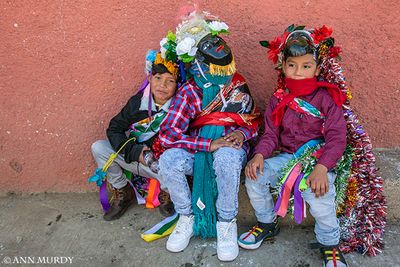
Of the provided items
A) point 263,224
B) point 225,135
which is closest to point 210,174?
point 225,135

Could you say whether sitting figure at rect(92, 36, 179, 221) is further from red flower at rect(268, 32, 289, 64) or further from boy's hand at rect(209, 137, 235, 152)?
red flower at rect(268, 32, 289, 64)

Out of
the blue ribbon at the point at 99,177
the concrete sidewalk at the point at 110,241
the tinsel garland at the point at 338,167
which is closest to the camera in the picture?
the tinsel garland at the point at 338,167

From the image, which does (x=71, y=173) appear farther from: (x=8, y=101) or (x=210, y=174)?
(x=210, y=174)

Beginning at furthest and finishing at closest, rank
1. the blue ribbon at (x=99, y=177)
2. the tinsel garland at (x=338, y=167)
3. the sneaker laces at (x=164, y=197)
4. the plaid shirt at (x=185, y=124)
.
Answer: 1. the sneaker laces at (x=164, y=197)
2. the blue ribbon at (x=99, y=177)
3. the plaid shirt at (x=185, y=124)
4. the tinsel garland at (x=338, y=167)

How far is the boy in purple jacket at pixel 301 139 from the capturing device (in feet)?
8.29

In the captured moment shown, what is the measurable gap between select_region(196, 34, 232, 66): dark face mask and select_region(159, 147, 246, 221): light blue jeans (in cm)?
57

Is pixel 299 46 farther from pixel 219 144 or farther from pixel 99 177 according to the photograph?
pixel 99 177

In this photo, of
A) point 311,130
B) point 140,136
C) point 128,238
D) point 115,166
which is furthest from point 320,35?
point 128,238

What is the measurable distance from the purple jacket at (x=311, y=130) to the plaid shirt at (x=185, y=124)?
0.55 ft

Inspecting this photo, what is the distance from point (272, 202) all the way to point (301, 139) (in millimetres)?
459

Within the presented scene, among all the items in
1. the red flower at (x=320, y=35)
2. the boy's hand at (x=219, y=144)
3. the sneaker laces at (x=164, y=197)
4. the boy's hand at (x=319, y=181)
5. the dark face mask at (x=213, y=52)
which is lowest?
the sneaker laces at (x=164, y=197)

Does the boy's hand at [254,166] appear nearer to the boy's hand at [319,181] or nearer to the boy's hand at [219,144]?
the boy's hand at [219,144]

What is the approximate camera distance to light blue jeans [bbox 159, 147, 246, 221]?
2.68 meters

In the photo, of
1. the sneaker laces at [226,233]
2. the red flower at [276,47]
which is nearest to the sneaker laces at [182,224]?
the sneaker laces at [226,233]
